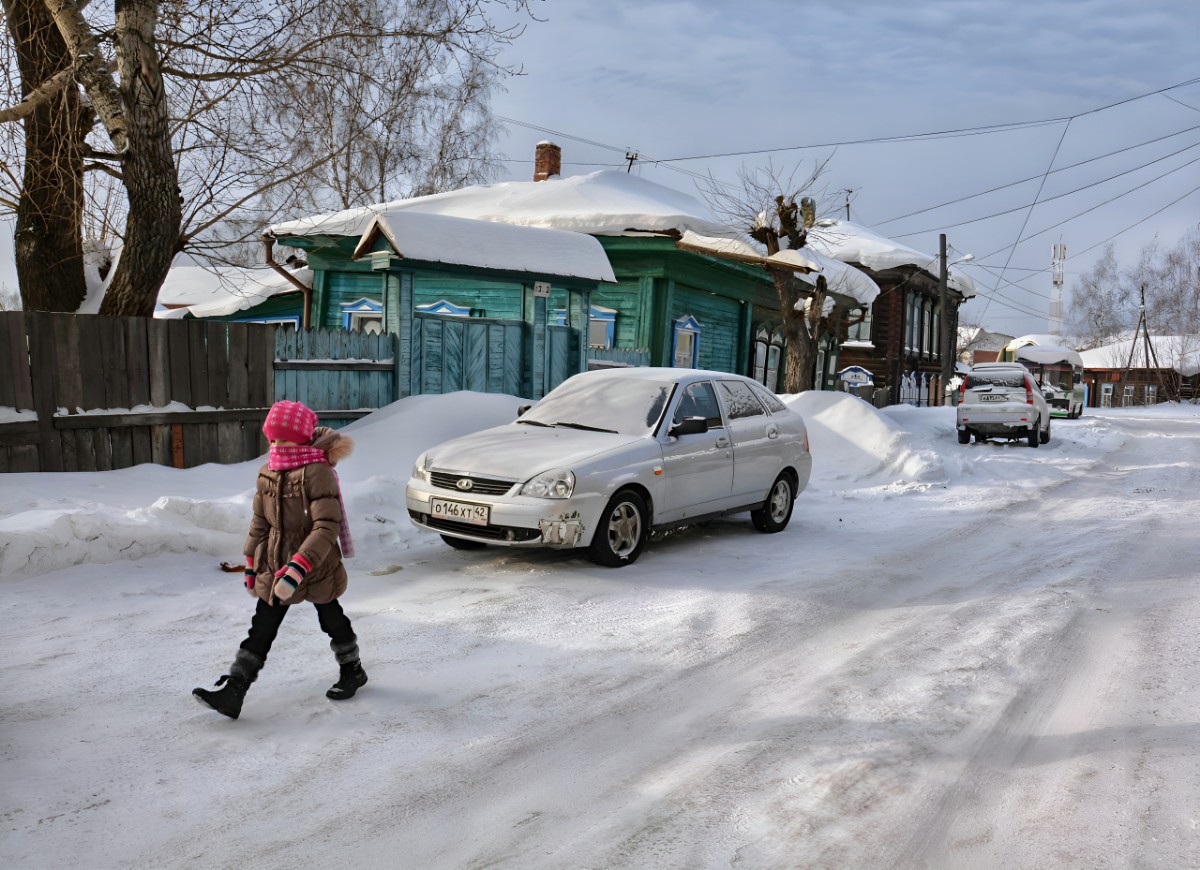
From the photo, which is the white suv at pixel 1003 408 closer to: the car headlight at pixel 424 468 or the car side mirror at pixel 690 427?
the car side mirror at pixel 690 427

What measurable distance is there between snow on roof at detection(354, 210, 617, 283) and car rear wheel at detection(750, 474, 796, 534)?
228 inches

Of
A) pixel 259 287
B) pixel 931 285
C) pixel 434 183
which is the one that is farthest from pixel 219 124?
pixel 931 285

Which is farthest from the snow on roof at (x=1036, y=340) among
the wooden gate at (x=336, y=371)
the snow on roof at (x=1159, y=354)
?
the wooden gate at (x=336, y=371)

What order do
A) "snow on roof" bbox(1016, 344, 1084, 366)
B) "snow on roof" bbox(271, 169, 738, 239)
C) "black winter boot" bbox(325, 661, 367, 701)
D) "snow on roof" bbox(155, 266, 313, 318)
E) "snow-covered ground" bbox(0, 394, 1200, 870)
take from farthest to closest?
"snow on roof" bbox(1016, 344, 1084, 366) → "snow on roof" bbox(155, 266, 313, 318) → "snow on roof" bbox(271, 169, 738, 239) → "black winter boot" bbox(325, 661, 367, 701) → "snow-covered ground" bbox(0, 394, 1200, 870)

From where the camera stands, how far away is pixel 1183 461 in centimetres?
1714

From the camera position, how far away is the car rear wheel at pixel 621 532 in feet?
23.7

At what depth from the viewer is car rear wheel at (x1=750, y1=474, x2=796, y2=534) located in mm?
9117

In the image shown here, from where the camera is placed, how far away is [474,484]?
718cm

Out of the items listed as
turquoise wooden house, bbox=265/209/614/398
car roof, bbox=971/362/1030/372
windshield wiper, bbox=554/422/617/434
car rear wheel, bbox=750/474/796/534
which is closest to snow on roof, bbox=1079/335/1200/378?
car roof, bbox=971/362/1030/372

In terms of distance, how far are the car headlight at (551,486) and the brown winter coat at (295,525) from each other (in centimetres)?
273

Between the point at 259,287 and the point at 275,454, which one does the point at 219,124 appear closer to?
the point at 275,454

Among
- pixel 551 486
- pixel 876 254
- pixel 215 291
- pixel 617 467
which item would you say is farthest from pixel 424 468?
pixel 876 254

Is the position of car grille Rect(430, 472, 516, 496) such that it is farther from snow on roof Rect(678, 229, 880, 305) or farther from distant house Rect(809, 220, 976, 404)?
distant house Rect(809, 220, 976, 404)

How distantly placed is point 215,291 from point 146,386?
841 inches
